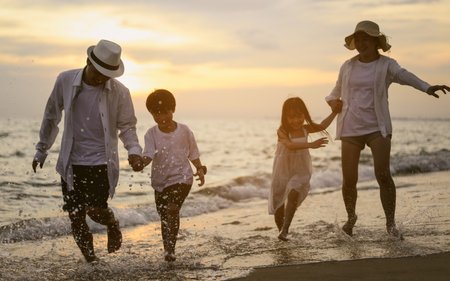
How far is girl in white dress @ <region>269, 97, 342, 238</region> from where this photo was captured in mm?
6234

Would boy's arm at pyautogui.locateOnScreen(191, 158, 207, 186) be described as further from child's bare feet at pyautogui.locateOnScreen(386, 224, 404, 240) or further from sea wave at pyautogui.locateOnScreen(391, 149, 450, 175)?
sea wave at pyautogui.locateOnScreen(391, 149, 450, 175)

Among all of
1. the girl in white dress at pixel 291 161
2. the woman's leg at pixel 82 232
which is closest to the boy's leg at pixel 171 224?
the woman's leg at pixel 82 232

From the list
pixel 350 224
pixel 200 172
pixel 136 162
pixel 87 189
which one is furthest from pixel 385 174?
pixel 87 189

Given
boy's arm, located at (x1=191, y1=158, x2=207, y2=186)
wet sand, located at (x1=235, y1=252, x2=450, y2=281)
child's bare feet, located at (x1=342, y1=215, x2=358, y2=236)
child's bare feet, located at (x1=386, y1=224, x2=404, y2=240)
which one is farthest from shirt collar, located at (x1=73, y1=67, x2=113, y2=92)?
child's bare feet, located at (x1=386, y1=224, x2=404, y2=240)

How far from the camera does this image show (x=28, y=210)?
35.3 feet

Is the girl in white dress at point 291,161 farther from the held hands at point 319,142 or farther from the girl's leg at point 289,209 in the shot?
the held hands at point 319,142

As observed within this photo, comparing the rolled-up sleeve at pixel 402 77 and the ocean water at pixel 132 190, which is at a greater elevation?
the rolled-up sleeve at pixel 402 77

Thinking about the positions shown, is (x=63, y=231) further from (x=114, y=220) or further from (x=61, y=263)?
(x=114, y=220)

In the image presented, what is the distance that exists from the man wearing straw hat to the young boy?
0.26 metres

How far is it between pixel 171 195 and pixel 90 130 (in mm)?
1016

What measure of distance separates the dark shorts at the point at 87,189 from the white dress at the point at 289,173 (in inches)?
85.1

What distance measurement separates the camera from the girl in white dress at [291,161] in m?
6.23

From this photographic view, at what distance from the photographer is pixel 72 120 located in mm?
4949

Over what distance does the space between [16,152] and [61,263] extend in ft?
61.4
